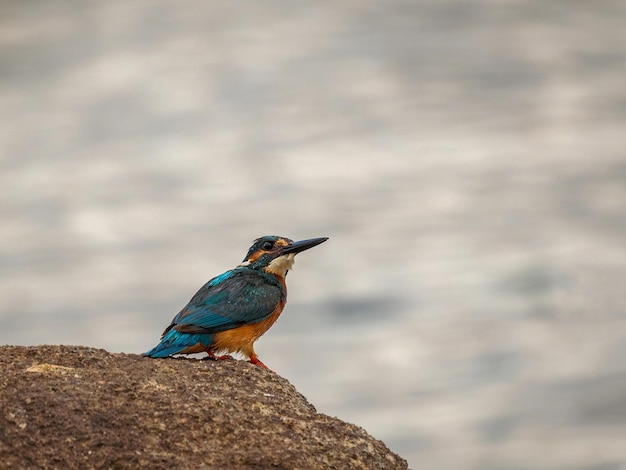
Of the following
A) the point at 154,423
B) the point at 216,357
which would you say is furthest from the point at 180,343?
the point at 154,423

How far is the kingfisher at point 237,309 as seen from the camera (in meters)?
9.77

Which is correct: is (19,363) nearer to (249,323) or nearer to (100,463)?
(100,463)

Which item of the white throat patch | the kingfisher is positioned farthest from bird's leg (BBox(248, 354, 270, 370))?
the white throat patch

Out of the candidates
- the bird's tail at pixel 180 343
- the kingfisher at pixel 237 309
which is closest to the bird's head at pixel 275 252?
the kingfisher at pixel 237 309

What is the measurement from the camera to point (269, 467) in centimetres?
659

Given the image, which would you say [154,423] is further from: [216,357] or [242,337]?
[242,337]

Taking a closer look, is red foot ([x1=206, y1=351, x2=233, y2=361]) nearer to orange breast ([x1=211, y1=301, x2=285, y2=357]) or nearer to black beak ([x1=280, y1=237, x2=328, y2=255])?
orange breast ([x1=211, y1=301, x2=285, y2=357])

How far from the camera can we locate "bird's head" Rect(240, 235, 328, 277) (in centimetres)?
1145

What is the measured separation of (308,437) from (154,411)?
1.13m

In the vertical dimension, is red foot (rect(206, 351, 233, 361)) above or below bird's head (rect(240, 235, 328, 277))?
below

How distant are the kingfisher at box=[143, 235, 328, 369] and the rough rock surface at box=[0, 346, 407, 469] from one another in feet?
4.95

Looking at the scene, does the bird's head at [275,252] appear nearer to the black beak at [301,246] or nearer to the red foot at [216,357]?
the black beak at [301,246]

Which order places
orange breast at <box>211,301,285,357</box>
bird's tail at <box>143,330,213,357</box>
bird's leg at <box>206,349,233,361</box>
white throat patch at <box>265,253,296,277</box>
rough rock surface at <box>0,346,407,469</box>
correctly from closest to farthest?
rough rock surface at <box>0,346,407,469</box> → bird's tail at <box>143,330,213,357</box> → bird's leg at <box>206,349,233,361</box> → orange breast at <box>211,301,285,357</box> → white throat patch at <box>265,253,296,277</box>

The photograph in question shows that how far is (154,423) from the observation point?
684 centimetres
